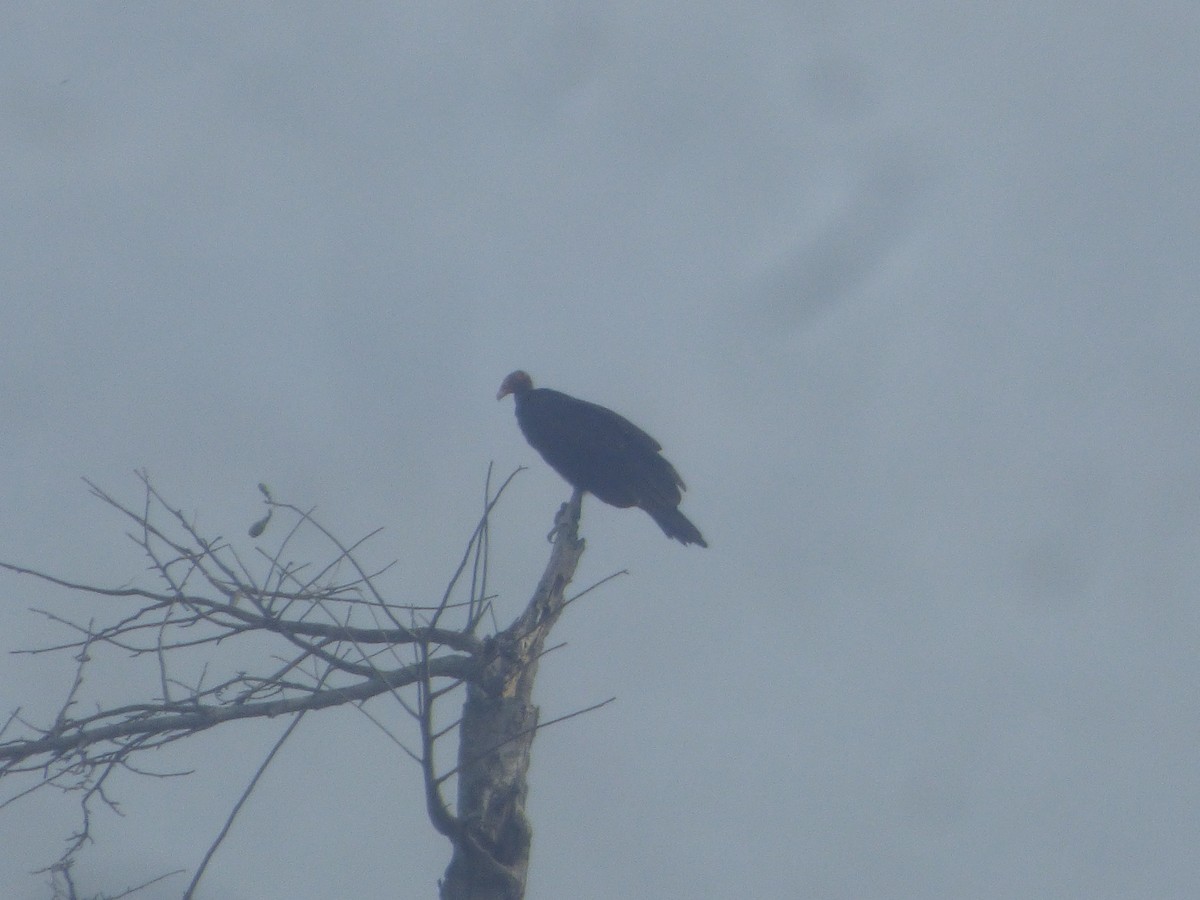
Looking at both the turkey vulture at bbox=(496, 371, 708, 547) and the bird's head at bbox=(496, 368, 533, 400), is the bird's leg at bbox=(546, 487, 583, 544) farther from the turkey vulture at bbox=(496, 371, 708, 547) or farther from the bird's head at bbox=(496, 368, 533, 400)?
the bird's head at bbox=(496, 368, 533, 400)

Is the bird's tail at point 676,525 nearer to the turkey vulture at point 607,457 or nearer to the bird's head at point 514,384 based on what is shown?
the turkey vulture at point 607,457

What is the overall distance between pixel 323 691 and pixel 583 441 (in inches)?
121

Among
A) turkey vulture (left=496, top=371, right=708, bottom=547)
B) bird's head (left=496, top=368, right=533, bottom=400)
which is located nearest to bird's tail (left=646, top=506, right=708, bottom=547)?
turkey vulture (left=496, top=371, right=708, bottom=547)

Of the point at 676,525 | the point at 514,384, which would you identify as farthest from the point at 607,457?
the point at 514,384

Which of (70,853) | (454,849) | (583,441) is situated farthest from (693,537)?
(70,853)

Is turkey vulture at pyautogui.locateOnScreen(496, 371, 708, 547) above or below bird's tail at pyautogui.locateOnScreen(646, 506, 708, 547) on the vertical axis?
above

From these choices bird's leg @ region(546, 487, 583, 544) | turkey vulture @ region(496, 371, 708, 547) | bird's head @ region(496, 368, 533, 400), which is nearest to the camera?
bird's leg @ region(546, 487, 583, 544)

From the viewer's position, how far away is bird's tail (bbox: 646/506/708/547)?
5859mm

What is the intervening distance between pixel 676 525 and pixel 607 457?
533 millimetres

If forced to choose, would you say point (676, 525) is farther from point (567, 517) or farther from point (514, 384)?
point (514, 384)

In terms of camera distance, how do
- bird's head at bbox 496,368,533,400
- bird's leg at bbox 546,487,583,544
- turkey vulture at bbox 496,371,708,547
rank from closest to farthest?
bird's leg at bbox 546,487,583,544 → turkey vulture at bbox 496,371,708,547 → bird's head at bbox 496,368,533,400

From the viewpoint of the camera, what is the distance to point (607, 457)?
6195mm

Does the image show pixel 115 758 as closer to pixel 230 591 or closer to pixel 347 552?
pixel 230 591

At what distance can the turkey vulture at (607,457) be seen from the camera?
236 inches
